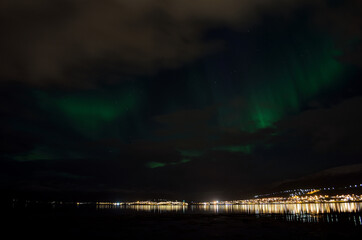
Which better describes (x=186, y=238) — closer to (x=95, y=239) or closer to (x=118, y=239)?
(x=118, y=239)

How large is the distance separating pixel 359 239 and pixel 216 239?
18281 mm

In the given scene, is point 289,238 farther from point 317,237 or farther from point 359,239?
point 359,239

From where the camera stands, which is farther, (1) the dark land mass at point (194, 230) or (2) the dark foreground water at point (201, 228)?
(2) the dark foreground water at point (201, 228)

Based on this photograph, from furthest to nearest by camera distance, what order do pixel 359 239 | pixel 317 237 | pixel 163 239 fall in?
pixel 163 239
pixel 317 237
pixel 359 239

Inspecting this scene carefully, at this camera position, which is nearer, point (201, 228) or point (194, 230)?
point (194, 230)

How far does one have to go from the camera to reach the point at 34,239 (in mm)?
40469

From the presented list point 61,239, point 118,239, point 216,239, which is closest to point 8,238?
point 61,239

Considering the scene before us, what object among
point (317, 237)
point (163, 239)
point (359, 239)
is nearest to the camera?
point (359, 239)

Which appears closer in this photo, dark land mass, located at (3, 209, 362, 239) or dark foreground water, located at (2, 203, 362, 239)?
dark land mass, located at (3, 209, 362, 239)

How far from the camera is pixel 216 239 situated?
1486 inches

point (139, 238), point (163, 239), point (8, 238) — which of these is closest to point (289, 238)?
point (163, 239)

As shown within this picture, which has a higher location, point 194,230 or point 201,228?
point 194,230

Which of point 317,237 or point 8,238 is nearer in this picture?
point 317,237

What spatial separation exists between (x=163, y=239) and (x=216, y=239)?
7.92 m
